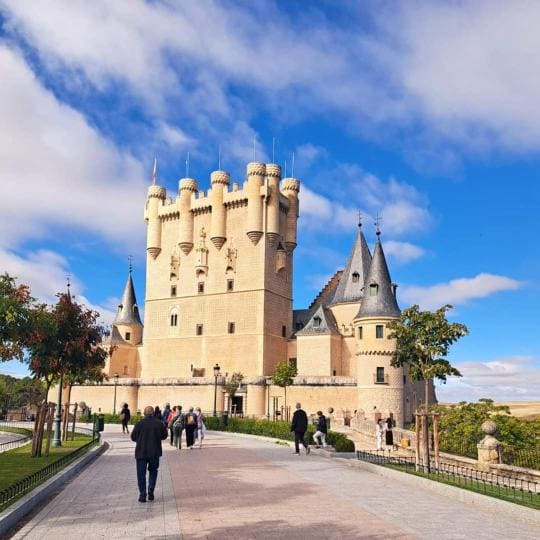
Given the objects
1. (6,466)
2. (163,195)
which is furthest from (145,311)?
(6,466)

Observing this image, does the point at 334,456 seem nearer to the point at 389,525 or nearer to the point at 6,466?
the point at 6,466

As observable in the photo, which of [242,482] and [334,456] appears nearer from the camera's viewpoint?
[242,482]

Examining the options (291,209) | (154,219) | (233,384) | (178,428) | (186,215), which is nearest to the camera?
(178,428)

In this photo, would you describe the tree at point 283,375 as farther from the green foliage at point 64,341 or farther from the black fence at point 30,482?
the black fence at point 30,482

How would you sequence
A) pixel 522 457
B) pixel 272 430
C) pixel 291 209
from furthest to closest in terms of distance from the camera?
pixel 291 209, pixel 272 430, pixel 522 457

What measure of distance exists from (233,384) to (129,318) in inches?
829

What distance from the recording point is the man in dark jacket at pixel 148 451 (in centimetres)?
1133

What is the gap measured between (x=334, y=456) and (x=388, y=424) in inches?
423

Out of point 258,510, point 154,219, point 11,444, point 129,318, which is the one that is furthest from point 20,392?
point 258,510

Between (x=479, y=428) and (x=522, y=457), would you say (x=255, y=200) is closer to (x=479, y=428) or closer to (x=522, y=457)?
(x=479, y=428)

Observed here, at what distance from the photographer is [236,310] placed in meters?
58.7

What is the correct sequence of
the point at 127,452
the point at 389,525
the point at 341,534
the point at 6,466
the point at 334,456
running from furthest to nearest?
1. the point at 127,452
2. the point at 334,456
3. the point at 6,466
4. the point at 389,525
5. the point at 341,534

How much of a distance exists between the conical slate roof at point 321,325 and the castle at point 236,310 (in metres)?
0.10

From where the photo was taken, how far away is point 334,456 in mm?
20578
